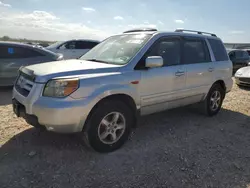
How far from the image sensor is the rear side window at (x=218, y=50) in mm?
5312

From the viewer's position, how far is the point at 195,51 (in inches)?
191

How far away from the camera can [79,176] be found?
114 inches

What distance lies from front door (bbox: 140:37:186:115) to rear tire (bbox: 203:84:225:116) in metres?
A: 1.06

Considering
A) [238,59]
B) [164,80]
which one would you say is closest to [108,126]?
[164,80]

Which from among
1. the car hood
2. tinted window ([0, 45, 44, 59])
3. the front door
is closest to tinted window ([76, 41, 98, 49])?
tinted window ([0, 45, 44, 59])

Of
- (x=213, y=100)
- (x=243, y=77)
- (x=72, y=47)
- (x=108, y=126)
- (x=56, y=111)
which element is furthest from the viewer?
(x=72, y=47)

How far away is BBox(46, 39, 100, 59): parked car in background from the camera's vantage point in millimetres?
12930

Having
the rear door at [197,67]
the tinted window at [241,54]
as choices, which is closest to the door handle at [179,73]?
the rear door at [197,67]

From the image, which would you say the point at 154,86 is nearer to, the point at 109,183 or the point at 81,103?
the point at 81,103

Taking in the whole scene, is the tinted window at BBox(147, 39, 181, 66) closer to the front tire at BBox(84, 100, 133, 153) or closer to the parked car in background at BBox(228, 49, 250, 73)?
the front tire at BBox(84, 100, 133, 153)

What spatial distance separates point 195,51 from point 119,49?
5.59 ft

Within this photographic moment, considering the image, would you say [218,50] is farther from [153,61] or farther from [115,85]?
[115,85]

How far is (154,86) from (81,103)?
1.36 m

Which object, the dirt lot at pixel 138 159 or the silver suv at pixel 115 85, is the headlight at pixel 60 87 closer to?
the silver suv at pixel 115 85
